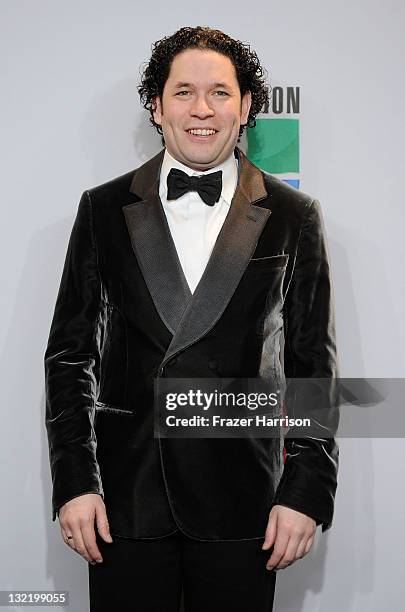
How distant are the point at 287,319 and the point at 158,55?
65 centimetres

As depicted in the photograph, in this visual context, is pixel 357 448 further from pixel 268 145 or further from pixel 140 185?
pixel 140 185

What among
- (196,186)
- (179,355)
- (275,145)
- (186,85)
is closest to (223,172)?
(196,186)

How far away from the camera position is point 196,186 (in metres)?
1.79

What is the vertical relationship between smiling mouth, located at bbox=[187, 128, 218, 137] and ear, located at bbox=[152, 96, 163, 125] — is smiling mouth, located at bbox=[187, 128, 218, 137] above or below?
below

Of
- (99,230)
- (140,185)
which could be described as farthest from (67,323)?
(140,185)

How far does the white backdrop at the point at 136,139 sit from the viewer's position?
7.61ft

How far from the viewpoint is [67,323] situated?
5.77 feet

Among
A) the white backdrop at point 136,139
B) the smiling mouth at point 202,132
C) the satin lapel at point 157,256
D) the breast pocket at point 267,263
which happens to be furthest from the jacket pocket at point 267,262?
the white backdrop at point 136,139

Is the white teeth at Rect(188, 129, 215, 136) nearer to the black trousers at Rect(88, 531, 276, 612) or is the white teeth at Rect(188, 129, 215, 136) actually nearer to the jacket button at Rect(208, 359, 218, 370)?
the jacket button at Rect(208, 359, 218, 370)

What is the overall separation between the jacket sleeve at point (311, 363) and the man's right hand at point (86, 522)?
343 millimetres

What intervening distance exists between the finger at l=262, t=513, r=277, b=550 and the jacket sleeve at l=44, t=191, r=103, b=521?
1.11 feet

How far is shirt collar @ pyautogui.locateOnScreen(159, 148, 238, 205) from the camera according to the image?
1.84 meters

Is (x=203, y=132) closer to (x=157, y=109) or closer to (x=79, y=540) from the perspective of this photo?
(x=157, y=109)

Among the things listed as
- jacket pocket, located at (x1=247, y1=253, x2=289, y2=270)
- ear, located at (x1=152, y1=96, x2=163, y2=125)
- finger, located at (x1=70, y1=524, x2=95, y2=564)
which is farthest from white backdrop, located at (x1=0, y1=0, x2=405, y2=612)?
finger, located at (x1=70, y1=524, x2=95, y2=564)
